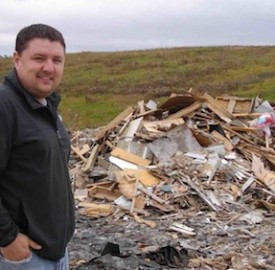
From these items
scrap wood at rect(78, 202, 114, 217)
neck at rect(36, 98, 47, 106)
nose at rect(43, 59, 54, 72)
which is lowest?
scrap wood at rect(78, 202, 114, 217)

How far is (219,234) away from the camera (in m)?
7.28

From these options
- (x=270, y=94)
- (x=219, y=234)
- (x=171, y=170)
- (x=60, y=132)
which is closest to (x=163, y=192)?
(x=171, y=170)

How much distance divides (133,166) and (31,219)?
706cm

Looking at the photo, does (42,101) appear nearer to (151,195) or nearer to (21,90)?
(21,90)

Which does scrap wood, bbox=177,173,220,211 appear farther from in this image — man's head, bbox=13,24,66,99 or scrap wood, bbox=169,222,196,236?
man's head, bbox=13,24,66,99

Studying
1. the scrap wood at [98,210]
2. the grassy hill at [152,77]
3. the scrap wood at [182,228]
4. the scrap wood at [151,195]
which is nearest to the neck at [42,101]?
the scrap wood at [182,228]

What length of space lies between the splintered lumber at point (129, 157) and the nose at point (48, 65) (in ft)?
23.5

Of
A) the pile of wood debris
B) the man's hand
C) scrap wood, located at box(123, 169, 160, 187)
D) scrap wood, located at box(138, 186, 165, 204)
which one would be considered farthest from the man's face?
scrap wood, located at box(123, 169, 160, 187)

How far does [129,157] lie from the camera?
9.66 m

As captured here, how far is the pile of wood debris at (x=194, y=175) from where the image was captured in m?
7.16

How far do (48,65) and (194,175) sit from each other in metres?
6.82

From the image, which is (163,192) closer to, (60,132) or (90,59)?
(60,132)

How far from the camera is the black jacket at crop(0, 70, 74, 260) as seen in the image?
7.54 ft

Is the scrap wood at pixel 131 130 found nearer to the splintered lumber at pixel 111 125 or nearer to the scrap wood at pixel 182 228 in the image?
the splintered lumber at pixel 111 125
